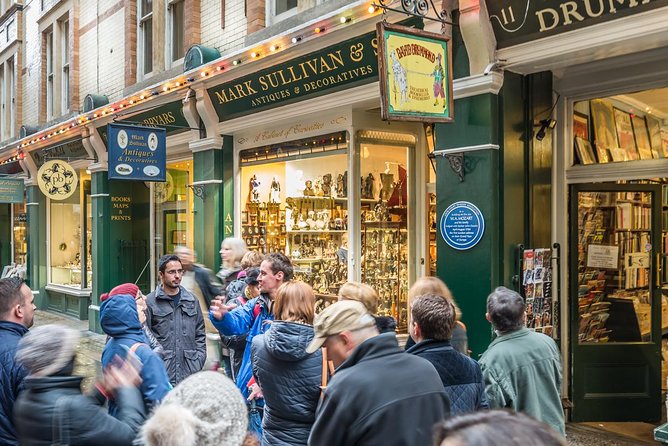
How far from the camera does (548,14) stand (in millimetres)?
5258

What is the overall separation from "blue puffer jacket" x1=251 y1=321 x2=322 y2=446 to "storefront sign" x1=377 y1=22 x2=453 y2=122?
233 cm

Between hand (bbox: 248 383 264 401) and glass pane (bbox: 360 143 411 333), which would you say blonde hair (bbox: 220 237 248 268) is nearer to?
hand (bbox: 248 383 264 401)

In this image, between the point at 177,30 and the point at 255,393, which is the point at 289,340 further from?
the point at 177,30

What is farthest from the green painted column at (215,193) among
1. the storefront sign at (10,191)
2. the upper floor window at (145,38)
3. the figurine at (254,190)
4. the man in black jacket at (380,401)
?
the storefront sign at (10,191)

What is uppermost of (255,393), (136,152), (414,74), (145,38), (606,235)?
(145,38)

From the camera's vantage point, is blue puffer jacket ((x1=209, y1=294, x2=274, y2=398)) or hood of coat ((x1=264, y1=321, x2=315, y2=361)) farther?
blue puffer jacket ((x1=209, y1=294, x2=274, y2=398))

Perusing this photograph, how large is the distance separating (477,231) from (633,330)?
226 cm

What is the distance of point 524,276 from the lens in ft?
19.8

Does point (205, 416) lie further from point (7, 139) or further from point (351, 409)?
point (7, 139)

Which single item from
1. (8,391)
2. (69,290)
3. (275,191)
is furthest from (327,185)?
(69,290)

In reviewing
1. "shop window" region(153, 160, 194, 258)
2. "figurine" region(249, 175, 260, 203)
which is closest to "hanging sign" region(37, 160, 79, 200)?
"shop window" region(153, 160, 194, 258)

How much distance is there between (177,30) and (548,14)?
304 inches

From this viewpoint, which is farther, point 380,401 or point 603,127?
point 603,127

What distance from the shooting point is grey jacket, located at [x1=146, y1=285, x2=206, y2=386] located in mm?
5215
